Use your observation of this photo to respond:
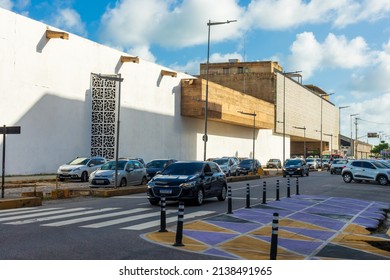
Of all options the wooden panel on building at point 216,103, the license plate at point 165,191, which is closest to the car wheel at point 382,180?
the license plate at point 165,191

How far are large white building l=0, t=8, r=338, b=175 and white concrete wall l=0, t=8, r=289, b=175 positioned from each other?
7 cm

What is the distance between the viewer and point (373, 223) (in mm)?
14781

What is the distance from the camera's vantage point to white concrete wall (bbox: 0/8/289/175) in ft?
116

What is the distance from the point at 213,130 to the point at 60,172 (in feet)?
118

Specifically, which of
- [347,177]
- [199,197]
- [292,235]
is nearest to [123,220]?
[199,197]

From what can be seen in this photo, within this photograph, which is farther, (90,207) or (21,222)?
(90,207)

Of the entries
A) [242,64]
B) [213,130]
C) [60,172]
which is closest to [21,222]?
[60,172]

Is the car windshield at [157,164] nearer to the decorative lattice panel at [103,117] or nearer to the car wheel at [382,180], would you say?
the decorative lattice panel at [103,117]

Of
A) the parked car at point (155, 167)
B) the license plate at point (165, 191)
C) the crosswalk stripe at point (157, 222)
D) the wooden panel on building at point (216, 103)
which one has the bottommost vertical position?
the crosswalk stripe at point (157, 222)

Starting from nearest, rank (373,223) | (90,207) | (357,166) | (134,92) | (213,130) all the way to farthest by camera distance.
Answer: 1. (373,223)
2. (90,207)
3. (357,166)
4. (134,92)
5. (213,130)

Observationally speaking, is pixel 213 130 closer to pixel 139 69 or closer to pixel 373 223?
pixel 139 69

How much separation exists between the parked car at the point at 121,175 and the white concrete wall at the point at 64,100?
11501 mm

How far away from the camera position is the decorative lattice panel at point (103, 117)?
1740 inches

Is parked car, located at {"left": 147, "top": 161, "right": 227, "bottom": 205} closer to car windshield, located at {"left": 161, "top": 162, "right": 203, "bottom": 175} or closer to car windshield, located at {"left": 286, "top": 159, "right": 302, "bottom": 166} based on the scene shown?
car windshield, located at {"left": 161, "top": 162, "right": 203, "bottom": 175}
